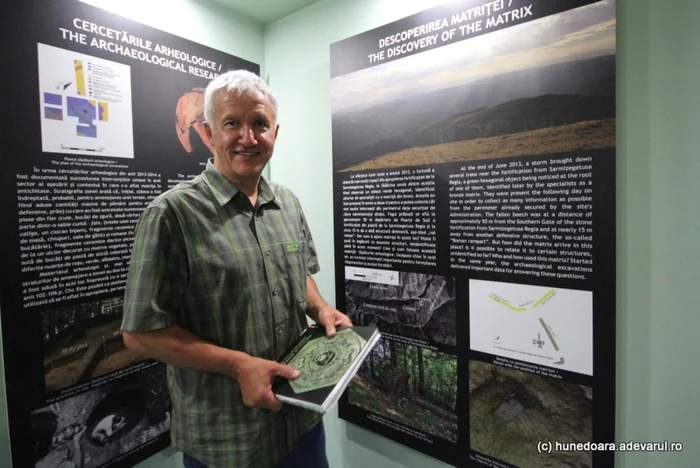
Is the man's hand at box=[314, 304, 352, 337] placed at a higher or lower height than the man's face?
lower

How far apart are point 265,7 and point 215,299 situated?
76.1 inches

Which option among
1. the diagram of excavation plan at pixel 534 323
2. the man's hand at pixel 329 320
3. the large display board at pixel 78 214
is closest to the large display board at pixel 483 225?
the diagram of excavation plan at pixel 534 323

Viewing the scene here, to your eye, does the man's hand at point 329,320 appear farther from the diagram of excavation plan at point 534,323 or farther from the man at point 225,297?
the diagram of excavation plan at point 534,323

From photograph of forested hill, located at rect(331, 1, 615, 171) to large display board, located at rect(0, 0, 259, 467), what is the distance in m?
1.03

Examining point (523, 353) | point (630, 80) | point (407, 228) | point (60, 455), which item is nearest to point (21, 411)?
point (60, 455)

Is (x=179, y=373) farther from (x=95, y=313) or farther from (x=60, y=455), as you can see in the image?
(x=60, y=455)

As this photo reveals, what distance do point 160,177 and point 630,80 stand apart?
2.08 m

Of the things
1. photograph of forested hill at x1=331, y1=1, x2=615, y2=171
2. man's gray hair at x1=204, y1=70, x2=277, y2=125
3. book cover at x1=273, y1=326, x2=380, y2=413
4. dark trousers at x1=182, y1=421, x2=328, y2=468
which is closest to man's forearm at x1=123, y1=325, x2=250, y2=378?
book cover at x1=273, y1=326, x2=380, y2=413

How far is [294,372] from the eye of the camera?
3.54ft

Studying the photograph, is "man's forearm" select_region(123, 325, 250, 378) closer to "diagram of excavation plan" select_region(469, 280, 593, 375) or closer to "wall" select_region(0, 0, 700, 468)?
"wall" select_region(0, 0, 700, 468)

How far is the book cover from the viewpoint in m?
0.97

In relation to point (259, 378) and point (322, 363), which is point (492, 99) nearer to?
point (322, 363)

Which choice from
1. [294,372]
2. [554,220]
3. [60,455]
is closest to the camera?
[294,372]

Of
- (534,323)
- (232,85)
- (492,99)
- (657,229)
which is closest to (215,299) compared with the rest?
A: (232,85)
